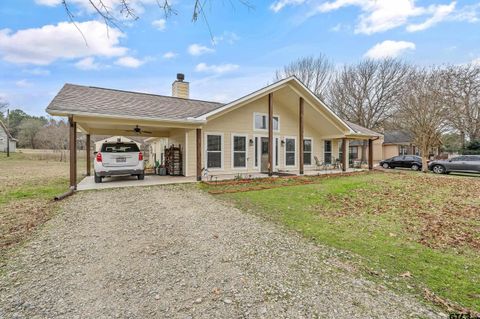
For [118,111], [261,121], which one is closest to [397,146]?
[261,121]

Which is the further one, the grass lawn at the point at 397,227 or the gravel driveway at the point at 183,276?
the grass lawn at the point at 397,227

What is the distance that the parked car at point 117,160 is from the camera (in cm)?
926

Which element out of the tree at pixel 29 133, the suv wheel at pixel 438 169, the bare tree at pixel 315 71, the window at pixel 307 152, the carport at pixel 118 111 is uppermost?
the bare tree at pixel 315 71

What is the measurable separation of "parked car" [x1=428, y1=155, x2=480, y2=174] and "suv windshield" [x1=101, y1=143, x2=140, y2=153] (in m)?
19.4

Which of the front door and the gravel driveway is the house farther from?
the gravel driveway

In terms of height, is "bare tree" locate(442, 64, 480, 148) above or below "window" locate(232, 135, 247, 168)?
above

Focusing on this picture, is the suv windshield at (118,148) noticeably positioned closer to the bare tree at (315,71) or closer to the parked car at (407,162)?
the parked car at (407,162)

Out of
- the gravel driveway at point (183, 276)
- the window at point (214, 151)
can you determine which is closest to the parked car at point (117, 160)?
the window at point (214, 151)

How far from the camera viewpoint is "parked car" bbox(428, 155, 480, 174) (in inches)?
601

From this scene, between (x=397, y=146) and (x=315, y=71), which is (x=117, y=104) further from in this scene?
(x=397, y=146)

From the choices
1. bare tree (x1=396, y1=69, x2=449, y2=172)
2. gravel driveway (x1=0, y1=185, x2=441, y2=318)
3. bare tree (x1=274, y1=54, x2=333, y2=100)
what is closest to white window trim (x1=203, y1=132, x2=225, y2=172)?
gravel driveway (x1=0, y1=185, x2=441, y2=318)

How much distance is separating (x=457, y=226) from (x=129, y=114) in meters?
9.98

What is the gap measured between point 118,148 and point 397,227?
9376mm

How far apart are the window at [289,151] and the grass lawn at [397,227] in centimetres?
558
